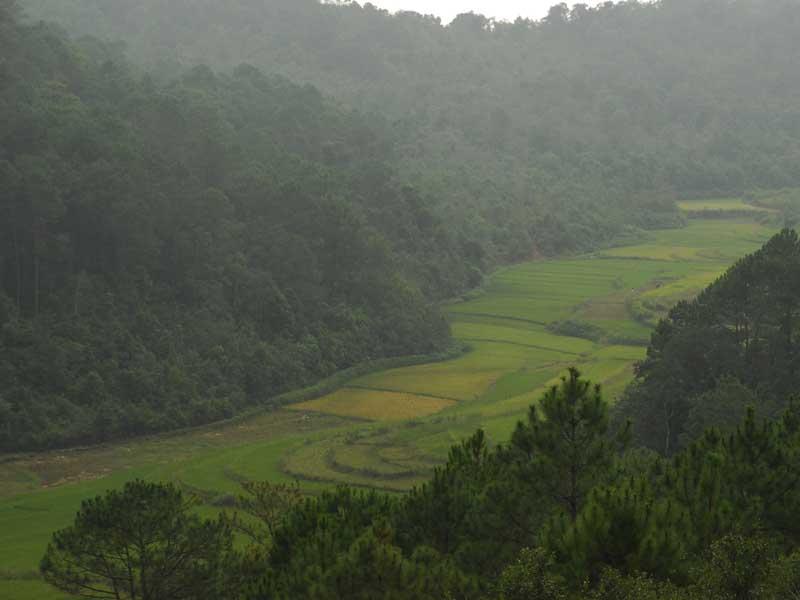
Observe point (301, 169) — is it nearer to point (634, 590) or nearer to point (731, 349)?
point (731, 349)

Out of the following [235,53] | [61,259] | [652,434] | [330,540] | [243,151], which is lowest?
[652,434]

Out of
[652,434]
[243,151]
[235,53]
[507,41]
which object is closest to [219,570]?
[652,434]

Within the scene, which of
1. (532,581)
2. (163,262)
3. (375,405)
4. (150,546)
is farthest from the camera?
(163,262)

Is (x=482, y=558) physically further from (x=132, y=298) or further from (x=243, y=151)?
(x=243, y=151)

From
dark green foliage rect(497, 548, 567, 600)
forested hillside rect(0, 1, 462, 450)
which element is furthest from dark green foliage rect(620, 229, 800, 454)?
dark green foliage rect(497, 548, 567, 600)

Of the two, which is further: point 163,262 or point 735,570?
point 163,262

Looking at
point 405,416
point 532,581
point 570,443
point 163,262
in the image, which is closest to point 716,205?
point 163,262

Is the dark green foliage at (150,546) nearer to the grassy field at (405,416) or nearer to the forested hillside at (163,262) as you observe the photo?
the grassy field at (405,416)
